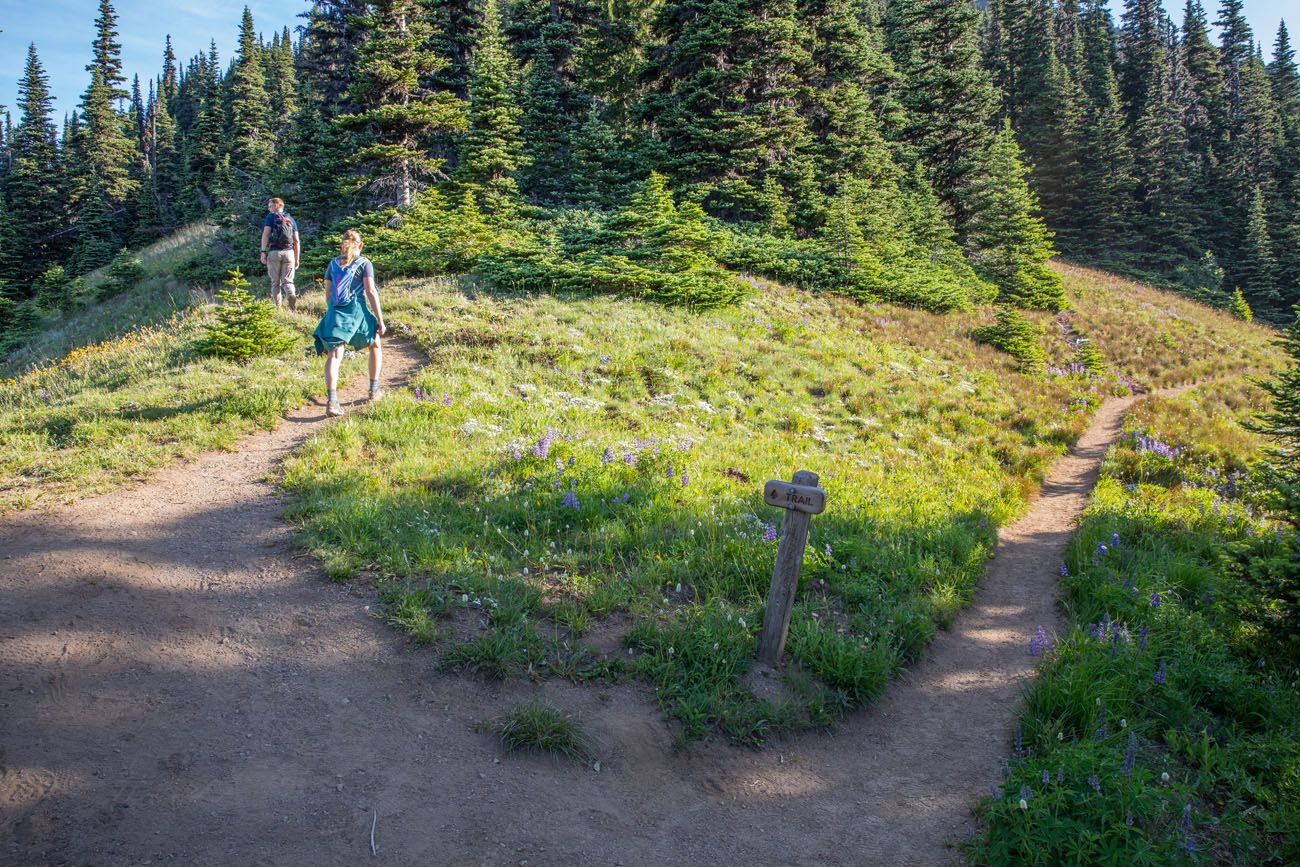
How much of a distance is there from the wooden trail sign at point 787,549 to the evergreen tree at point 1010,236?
83.2ft

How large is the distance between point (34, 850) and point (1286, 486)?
8.68 m

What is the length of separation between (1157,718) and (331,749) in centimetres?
572

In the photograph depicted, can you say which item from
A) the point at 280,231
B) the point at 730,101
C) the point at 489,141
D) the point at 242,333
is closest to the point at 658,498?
the point at 242,333

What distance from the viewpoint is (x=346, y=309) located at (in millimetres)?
9195

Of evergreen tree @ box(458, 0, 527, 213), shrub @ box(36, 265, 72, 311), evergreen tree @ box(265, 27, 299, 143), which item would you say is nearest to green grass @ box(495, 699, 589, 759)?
evergreen tree @ box(458, 0, 527, 213)

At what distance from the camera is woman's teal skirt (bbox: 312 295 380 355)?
906cm

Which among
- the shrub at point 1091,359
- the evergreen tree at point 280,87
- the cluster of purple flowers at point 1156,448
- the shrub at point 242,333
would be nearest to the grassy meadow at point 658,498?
the cluster of purple flowers at point 1156,448

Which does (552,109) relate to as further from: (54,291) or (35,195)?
(35,195)

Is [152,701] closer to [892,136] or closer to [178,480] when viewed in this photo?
[178,480]

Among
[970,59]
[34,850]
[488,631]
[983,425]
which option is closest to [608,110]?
[970,59]

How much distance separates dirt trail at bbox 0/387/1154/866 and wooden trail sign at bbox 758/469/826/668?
31.7 inches

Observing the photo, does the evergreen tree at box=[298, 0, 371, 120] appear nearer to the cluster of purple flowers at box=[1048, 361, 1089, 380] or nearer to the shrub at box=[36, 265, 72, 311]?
the shrub at box=[36, 265, 72, 311]

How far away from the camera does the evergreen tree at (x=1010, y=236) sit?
27344 millimetres

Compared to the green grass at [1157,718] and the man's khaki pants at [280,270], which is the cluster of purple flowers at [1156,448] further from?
the man's khaki pants at [280,270]
